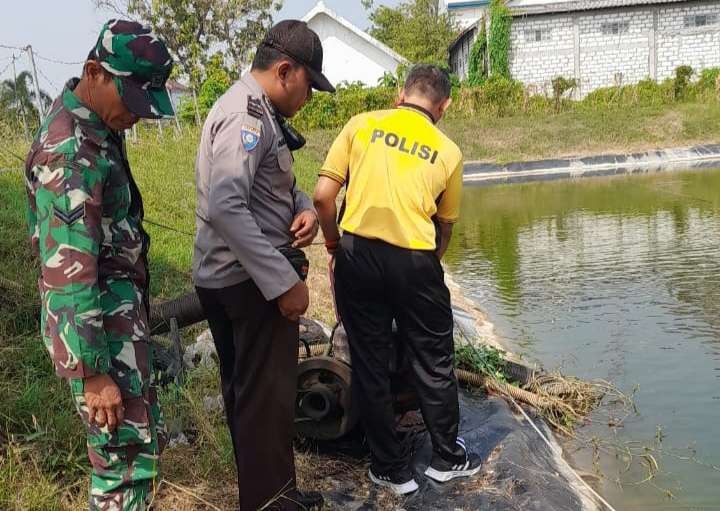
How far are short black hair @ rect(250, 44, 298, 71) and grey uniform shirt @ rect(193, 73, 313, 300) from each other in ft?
0.16

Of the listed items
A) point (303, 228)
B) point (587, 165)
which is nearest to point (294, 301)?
point (303, 228)

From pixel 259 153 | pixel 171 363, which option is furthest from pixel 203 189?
pixel 171 363

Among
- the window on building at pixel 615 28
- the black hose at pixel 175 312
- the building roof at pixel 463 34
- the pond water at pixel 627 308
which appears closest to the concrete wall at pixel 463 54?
the building roof at pixel 463 34

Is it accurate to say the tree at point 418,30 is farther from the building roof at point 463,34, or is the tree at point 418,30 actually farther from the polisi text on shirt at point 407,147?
the polisi text on shirt at point 407,147

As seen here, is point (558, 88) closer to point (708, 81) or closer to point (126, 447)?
point (708, 81)

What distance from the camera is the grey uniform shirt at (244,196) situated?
2.42 m

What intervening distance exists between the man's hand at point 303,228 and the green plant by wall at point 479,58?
30.4m

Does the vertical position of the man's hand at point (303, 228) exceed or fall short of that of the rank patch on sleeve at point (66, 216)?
it falls short

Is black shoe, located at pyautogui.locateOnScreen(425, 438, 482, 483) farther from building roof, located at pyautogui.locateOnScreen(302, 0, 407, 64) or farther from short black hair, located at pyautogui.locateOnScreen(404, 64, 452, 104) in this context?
building roof, located at pyautogui.locateOnScreen(302, 0, 407, 64)

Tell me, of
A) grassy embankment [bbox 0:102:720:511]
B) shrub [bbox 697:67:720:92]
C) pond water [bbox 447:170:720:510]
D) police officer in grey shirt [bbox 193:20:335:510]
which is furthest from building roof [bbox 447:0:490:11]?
police officer in grey shirt [bbox 193:20:335:510]

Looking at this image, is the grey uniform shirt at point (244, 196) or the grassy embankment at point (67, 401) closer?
the grey uniform shirt at point (244, 196)

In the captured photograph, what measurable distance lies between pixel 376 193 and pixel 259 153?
77 cm

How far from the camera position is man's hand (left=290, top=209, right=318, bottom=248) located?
2701 mm

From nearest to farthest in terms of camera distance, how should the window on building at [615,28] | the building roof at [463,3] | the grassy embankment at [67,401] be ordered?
the grassy embankment at [67,401] < the window on building at [615,28] < the building roof at [463,3]
